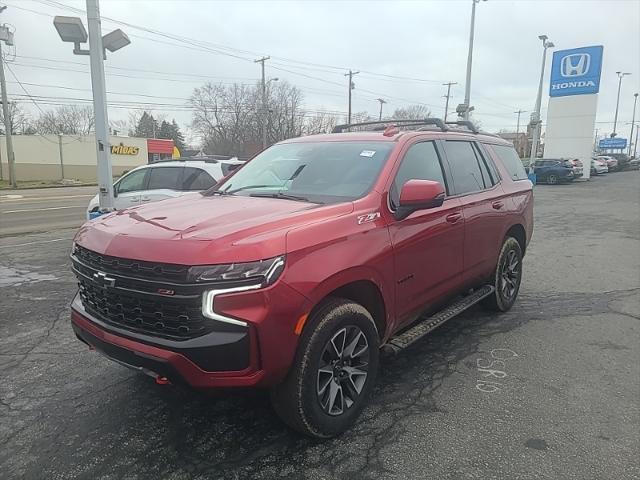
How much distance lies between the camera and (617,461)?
112 inches

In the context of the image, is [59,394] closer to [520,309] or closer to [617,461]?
[617,461]

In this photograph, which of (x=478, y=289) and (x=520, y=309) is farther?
(x=520, y=309)

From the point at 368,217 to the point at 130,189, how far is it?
767 cm

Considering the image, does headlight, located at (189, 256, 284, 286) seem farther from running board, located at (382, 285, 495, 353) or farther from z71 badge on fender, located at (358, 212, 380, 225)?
running board, located at (382, 285, 495, 353)

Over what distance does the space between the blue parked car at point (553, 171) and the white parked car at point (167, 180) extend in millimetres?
27470

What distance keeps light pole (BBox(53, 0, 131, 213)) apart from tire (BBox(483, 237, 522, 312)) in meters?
6.63

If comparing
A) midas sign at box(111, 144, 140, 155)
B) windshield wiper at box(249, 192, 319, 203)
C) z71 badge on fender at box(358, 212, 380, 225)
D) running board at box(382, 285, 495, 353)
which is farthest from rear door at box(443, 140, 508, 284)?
midas sign at box(111, 144, 140, 155)

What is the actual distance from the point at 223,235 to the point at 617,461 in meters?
2.61

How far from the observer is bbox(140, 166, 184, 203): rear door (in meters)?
8.91

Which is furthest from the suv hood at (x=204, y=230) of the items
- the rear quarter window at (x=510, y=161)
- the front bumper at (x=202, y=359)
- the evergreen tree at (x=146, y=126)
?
the evergreen tree at (x=146, y=126)

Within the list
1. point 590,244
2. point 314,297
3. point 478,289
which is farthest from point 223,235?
point 590,244

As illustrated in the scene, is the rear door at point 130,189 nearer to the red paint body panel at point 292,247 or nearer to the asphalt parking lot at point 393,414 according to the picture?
the asphalt parking lot at point 393,414

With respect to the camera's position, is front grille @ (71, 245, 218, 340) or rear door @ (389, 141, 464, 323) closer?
front grille @ (71, 245, 218, 340)

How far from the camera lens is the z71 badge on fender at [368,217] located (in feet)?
10.3
